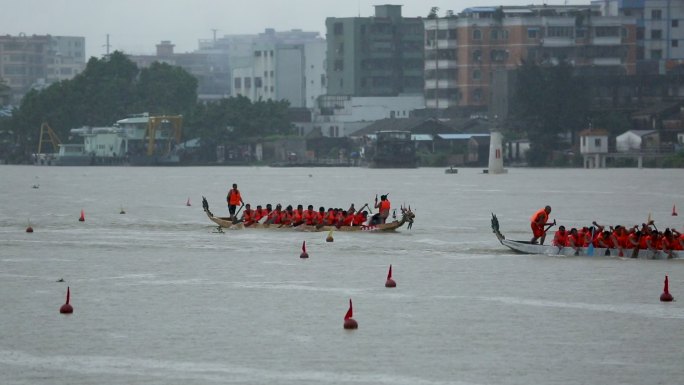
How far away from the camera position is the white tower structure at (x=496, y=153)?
150 metres

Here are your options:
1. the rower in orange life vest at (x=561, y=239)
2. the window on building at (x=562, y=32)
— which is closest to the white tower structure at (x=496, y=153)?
the window on building at (x=562, y=32)

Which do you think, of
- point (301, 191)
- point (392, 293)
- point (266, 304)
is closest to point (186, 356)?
point (266, 304)

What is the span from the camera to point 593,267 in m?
53.2

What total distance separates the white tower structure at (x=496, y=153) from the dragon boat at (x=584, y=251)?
3643 inches

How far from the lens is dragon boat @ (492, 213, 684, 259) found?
173 ft

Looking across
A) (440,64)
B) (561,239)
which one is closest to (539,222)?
(561,239)

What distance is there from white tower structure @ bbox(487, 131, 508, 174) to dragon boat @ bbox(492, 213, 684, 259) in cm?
9253

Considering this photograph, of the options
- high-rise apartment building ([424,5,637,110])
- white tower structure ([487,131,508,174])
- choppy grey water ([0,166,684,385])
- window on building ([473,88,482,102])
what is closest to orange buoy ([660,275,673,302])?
choppy grey water ([0,166,684,385])

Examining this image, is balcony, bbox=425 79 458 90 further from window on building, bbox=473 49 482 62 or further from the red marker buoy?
the red marker buoy

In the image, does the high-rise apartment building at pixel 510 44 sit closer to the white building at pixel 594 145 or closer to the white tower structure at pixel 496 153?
the white building at pixel 594 145

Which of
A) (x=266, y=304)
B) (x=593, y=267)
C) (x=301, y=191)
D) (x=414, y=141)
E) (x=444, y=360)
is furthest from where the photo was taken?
(x=414, y=141)

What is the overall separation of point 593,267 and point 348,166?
146 m

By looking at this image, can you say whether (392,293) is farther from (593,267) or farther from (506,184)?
(506,184)

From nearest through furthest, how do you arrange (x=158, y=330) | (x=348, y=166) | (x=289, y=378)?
A: 1. (x=289, y=378)
2. (x=158, y=330)
3. (x=348, y=166)
